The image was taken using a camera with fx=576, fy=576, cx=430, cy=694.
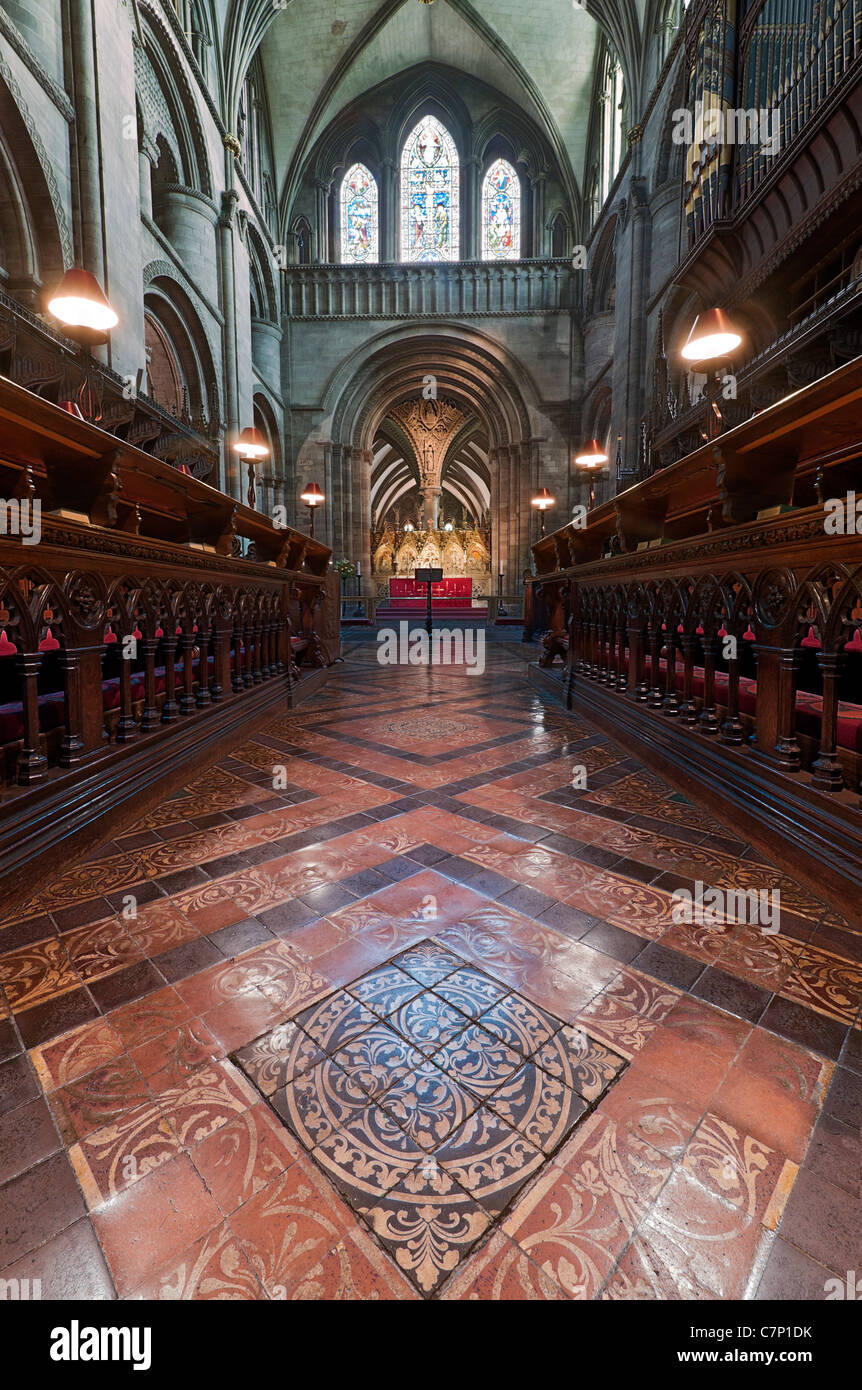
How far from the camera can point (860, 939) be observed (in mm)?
1678

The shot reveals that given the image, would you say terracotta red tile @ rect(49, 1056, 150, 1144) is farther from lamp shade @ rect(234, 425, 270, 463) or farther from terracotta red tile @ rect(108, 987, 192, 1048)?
lamp shade @ rect(234, 425, 270, 463)

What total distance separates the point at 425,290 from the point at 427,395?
2.84m

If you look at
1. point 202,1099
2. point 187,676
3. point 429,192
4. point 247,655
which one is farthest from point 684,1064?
point 429,192

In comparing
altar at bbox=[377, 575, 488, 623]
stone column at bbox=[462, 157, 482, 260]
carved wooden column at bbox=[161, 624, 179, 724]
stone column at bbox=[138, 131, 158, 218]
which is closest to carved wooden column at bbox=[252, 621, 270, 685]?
carved wooden column at bbox=[161, 624, 179, 724]

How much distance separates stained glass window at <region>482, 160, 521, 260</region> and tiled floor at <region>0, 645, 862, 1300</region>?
70.9 feet

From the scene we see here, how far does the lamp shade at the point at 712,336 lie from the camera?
17.0ft

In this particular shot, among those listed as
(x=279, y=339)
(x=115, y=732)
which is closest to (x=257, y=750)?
→ (x=115, y=732)

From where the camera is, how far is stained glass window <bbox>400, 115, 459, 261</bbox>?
18203 mm

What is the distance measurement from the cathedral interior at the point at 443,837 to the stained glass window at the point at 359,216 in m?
10.7

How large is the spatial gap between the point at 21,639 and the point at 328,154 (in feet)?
75.7

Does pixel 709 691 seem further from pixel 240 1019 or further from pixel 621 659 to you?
pixel 240 1019

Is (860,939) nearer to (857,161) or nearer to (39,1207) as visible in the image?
(39,1207)

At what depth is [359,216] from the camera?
722 inches

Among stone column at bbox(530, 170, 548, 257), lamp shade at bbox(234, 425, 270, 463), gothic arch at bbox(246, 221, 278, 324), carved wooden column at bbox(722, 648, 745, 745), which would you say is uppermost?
stone column at bbox(530, 170, 548, 257)
